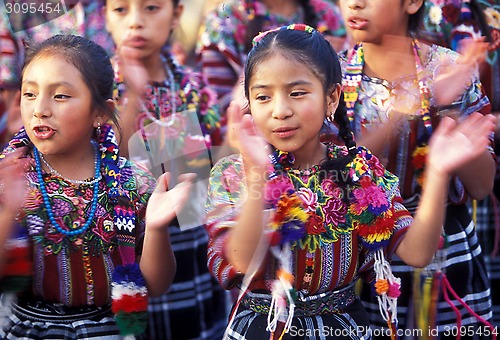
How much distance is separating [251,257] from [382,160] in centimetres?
76

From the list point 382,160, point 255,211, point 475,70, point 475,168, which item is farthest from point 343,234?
point 475,70

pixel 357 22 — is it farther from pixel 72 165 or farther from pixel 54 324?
pixel 54 324

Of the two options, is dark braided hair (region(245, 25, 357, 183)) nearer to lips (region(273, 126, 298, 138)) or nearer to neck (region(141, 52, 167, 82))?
lips (region(273, 126, 298, 138))

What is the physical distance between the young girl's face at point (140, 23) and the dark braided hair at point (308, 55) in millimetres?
934

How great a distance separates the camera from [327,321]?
→ 2.34m

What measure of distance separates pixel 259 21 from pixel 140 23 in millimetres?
657

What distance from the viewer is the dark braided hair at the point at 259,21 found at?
142 inches

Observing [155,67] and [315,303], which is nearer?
[315,303]

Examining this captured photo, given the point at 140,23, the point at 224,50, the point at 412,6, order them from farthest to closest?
the point at 224,50 → the point at 140,23 → the point at 412,6

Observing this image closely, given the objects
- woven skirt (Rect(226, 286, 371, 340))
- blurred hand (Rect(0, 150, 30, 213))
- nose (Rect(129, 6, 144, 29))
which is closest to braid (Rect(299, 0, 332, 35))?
nose (Rect(129, 6, 144, 29))

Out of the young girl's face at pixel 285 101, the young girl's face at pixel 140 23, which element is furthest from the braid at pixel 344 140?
the young girl's face at pixel 140 23

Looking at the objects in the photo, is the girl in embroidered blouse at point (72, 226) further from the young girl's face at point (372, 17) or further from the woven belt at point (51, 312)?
the young girl's face at point (372, 17)

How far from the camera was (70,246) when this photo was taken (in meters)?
2.34

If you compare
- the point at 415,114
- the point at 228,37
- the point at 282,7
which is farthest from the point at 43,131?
the point at 282,7
